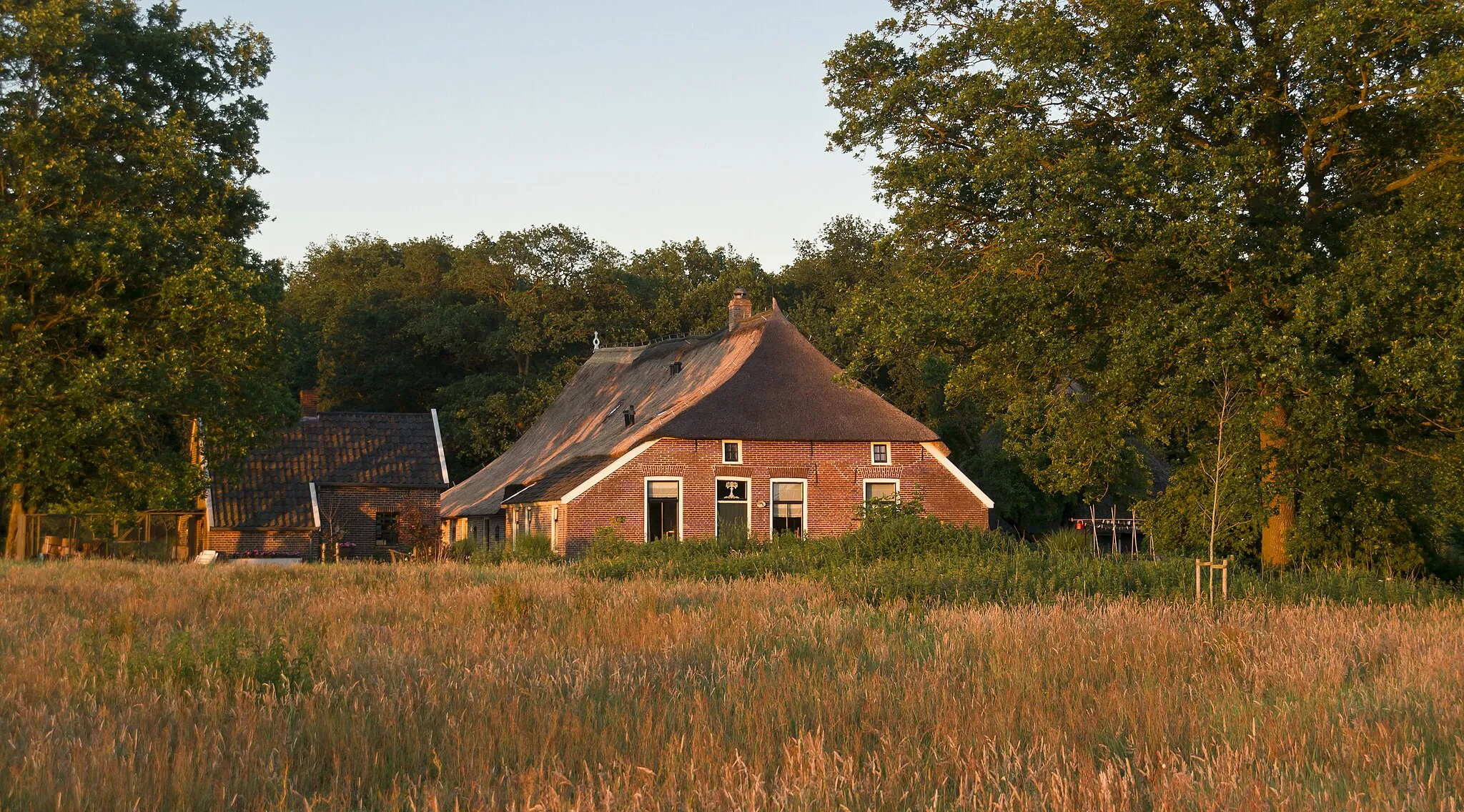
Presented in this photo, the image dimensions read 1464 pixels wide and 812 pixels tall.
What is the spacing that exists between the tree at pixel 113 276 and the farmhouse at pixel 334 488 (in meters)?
7.05

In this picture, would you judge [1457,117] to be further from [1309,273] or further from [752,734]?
[752,734]

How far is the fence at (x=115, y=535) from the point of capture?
2914 centimetres

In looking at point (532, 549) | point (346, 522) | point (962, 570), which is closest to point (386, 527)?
point (346, 522)

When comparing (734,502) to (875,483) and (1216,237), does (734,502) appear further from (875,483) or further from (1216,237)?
(1216,237)

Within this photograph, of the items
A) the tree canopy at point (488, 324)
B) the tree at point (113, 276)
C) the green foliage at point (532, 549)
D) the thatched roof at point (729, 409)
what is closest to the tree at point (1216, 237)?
the thatched roof at point (729, 409)

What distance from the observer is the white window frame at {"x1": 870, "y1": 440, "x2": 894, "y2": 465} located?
3512 cm

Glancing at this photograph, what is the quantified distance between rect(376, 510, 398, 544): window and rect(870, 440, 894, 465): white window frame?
49.0ft

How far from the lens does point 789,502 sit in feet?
114

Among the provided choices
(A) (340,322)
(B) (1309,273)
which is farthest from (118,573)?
(A) (340,322)

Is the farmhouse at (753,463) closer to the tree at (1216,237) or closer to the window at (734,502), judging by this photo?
the window at (734,502)

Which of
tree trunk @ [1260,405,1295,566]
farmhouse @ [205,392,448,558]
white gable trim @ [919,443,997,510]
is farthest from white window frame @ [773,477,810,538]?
tree trunk @ [1260,405,1295,566]

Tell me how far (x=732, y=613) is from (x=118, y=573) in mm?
11198

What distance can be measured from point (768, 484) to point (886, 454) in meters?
3.51

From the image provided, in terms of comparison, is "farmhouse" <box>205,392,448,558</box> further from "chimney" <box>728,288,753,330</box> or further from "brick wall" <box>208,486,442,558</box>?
"chimney" <box>728,288,753,330</box>
